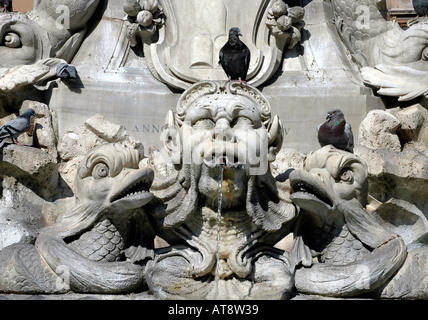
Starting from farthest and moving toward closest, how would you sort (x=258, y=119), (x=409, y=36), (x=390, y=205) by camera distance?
1. (x=409, y=36)
2. (x=390, y=205)
3. (x=258, y=119)

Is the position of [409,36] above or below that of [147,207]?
above

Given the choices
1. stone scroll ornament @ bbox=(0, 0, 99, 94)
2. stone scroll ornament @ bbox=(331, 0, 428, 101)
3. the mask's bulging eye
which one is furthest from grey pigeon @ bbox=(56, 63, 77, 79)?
stone scroll ornament @ bbox=(331, 0, 428, 101)

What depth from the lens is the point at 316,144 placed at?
33.9 feet

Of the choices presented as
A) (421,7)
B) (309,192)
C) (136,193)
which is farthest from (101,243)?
(421,7)

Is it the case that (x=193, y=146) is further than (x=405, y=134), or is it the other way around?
(x=405, y=134)

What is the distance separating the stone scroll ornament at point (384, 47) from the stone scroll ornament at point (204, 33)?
580mm

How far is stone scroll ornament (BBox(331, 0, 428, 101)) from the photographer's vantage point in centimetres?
1041

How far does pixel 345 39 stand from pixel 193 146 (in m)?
2.97

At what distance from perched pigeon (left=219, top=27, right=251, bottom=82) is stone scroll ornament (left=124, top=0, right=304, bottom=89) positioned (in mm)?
532

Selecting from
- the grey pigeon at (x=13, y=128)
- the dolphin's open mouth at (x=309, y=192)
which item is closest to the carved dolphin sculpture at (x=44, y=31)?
the grey pigeon at (x=13, y=128)
